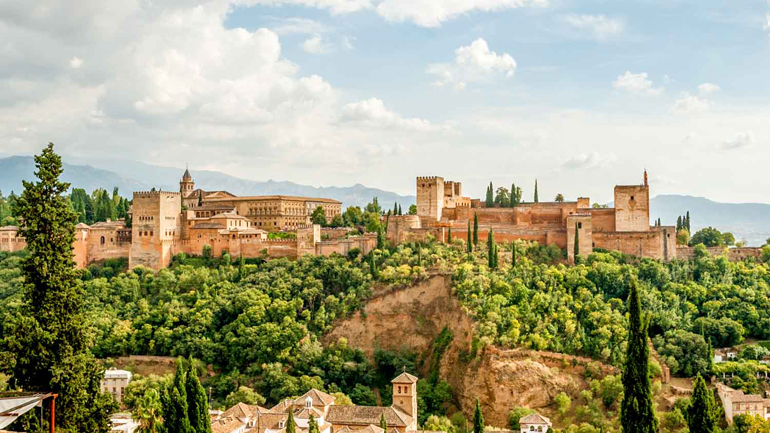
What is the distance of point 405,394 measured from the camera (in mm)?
35438

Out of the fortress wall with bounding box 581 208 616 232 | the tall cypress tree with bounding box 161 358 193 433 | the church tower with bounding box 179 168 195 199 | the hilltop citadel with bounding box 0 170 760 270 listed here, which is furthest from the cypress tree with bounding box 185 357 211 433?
the church tower with bounding box 179 168 195 199

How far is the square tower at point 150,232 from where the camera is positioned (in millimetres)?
50344

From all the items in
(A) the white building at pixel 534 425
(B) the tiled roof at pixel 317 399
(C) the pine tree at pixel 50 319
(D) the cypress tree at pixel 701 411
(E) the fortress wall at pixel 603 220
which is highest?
(E) the fortress wall at pixel 603 220

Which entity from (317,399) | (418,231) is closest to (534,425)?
(317,399)

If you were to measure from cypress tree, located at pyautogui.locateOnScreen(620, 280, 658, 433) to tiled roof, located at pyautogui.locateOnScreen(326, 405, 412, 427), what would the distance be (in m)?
12.3

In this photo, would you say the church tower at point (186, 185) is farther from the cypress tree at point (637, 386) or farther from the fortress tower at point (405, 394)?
the cypress tree at point (637, 386)

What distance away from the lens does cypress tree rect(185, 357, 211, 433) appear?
937 inches

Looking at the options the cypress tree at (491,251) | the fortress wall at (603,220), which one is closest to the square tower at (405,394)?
the cypress tree at (491,251)

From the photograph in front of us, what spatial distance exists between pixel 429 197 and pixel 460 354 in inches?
595

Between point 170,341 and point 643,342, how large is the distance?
28911 millimetres

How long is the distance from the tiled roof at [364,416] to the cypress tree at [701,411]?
1248cm

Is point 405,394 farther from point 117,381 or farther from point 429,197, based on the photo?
point 429,197

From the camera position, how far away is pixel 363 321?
43.9 m

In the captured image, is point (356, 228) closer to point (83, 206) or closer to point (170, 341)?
point (170, 341)
